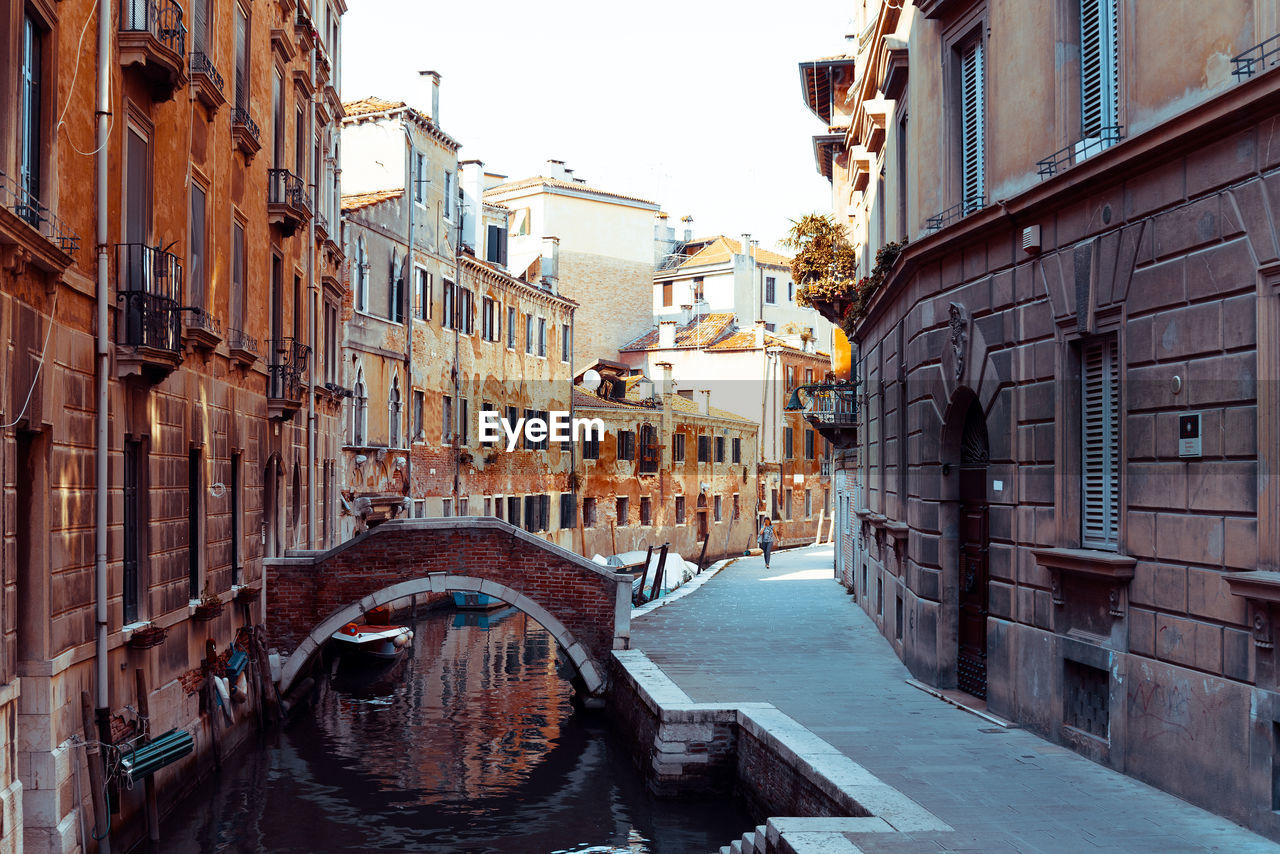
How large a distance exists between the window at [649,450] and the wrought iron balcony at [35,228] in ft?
106

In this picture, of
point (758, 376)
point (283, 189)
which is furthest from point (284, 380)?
point (758, 376)

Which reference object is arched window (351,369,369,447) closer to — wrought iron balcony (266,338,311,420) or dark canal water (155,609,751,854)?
dark canal water (155,609,751,854)

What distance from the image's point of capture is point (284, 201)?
16.8m

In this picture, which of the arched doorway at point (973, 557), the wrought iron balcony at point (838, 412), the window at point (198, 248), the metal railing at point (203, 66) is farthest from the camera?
the wrought iron balcony at point (838, 412)

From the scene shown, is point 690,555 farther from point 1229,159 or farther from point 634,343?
point 1229,159

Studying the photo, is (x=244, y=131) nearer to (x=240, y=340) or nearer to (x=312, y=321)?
(x=240, y=340)

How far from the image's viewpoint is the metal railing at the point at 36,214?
7676 mm

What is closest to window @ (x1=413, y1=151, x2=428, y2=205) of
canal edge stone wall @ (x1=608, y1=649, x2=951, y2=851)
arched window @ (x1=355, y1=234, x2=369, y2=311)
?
arched window @ (x1=355, y1=234, x2=369, y2=311)

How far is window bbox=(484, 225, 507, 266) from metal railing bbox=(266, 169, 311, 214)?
20.0 metres

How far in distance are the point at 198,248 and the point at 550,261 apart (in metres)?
30.1

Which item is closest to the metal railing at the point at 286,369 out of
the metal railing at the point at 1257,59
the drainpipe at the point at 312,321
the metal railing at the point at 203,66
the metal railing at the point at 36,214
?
the drainpipe at the point at 312,321

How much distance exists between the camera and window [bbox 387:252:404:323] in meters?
27.5

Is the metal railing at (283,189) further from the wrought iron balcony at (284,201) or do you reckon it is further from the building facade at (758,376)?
the building facade at (758,376)

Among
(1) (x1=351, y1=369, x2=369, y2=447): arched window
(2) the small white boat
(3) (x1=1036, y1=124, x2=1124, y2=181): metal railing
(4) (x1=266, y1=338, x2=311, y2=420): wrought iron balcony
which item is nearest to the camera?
(3) (x1=1036, y1=124, x2=1124, y2=181): metal railing
